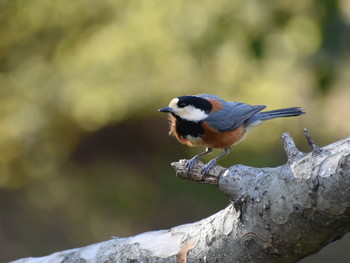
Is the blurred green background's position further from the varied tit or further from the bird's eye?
the bird's eye

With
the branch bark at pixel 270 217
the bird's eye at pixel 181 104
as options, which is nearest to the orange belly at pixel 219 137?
the bird's eye at pixel 181 104

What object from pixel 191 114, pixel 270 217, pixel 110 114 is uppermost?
pixel 110 114

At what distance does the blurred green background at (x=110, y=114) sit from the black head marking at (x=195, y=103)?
1120mm

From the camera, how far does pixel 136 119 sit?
636 cm

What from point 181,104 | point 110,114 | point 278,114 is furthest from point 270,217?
point 110,114

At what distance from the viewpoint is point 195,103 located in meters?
3.38

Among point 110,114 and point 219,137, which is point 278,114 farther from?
point 110,114

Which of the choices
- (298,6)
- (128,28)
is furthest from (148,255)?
(128,28)

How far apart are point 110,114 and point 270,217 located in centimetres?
429

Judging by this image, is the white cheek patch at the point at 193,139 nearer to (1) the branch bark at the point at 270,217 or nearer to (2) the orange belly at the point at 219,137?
(2) the orange belly at the point at 219,137

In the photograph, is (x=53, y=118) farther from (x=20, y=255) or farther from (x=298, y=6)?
(x=298, y=6)

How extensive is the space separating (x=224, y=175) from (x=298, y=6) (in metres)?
2.15

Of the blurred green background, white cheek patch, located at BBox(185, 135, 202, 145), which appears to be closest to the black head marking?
white cheek patch, located at BBox(185, 135, 202, 145)

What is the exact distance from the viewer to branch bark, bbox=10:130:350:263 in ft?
5.59
